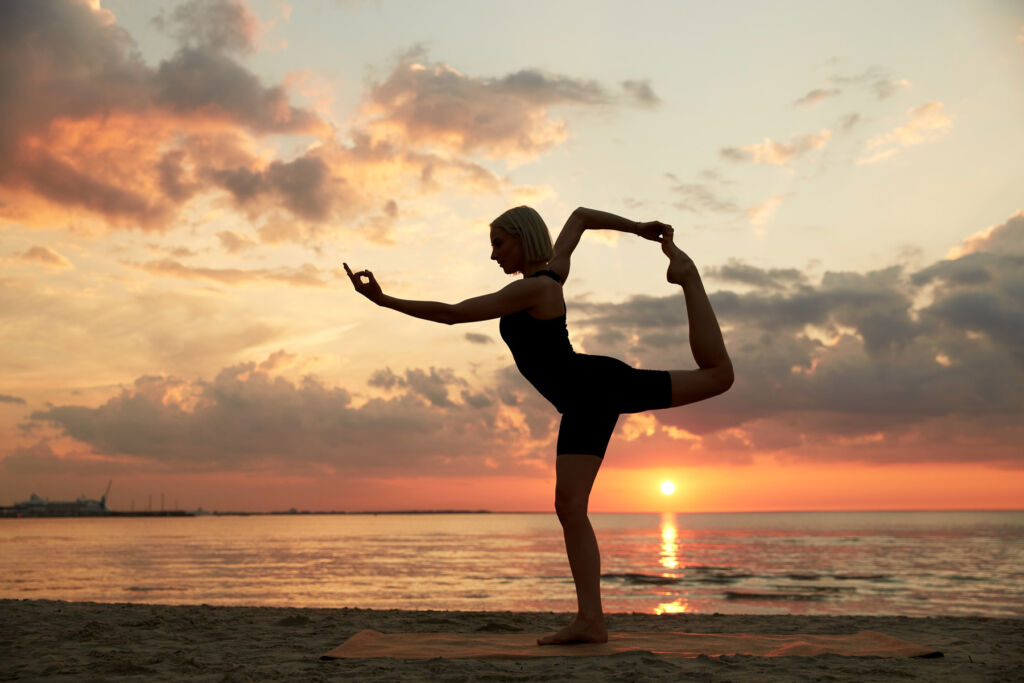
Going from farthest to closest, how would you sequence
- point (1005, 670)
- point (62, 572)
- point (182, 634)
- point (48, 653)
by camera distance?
point (62, 572), point (182, 634), point (48, 653), point (1005, 670)

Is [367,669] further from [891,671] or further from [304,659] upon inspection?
[891,671]

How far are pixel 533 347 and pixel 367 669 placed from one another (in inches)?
77.9

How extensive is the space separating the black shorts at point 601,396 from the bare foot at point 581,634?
1.06m

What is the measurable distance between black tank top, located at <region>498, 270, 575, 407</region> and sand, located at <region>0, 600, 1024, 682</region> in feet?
5.02

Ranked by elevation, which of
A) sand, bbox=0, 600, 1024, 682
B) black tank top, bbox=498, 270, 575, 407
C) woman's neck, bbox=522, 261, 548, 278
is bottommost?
sand, bbox=0, 600, 1024, 682

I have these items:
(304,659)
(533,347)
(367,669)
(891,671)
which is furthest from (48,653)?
(891,671)

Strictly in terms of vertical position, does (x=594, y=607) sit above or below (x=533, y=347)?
below

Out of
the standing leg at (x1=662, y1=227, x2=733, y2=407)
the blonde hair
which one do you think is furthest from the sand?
the blonde hair

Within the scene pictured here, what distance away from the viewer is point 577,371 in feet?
14.4

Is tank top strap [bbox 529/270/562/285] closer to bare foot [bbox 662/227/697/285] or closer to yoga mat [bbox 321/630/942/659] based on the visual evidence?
bare foot [bbox 662/227/697/285]

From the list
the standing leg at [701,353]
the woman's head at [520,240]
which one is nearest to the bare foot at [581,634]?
the standing leg at [701,353]

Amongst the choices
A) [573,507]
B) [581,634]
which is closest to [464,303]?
[573,507]

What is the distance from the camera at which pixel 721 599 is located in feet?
58.2

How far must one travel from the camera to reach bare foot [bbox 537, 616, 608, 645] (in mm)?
4621
